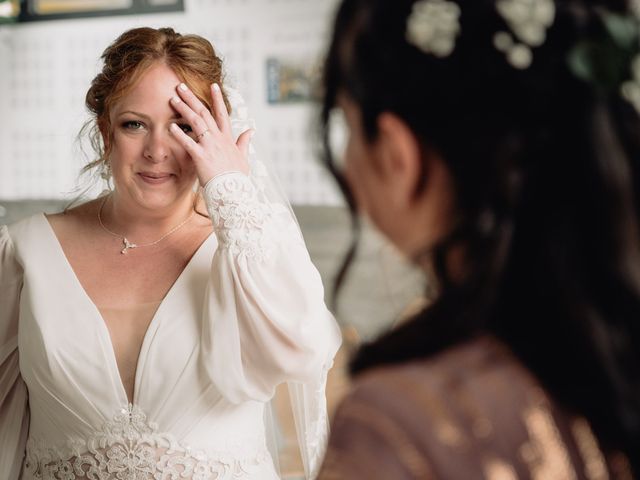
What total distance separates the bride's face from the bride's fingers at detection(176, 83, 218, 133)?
32mm

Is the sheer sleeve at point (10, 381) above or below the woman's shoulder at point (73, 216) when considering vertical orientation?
below

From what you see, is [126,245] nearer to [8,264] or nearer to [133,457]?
[8,264]

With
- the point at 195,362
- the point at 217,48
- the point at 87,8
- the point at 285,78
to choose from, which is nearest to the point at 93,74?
the point at 87,8

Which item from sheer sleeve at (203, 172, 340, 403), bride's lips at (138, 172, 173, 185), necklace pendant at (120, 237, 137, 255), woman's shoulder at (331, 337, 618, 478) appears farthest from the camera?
necklace pendant at (120, 237, 137, 255)

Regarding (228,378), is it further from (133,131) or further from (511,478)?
(511,478)

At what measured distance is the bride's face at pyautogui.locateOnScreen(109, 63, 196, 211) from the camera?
210cm

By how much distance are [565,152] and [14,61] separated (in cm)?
613

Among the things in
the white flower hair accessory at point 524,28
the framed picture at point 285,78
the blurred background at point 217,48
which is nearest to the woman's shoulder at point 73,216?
the white flower hair accessory at point 524,28

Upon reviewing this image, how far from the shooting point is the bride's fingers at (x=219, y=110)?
2139 mm

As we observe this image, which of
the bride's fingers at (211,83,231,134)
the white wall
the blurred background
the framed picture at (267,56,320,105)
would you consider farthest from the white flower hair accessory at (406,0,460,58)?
the framed picture at (267,56,320,105)

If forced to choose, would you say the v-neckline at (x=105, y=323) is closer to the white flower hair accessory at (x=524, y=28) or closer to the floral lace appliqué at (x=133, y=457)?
the floral lace appliqué at (x=133, y=457)

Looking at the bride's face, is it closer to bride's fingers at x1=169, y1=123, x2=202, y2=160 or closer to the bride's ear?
bride's fingers at x1=169, y1=123, x2=202, y2=160

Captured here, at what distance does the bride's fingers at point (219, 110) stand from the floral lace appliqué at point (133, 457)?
73 cm

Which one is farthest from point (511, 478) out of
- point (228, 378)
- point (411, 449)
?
point (228, 378)
